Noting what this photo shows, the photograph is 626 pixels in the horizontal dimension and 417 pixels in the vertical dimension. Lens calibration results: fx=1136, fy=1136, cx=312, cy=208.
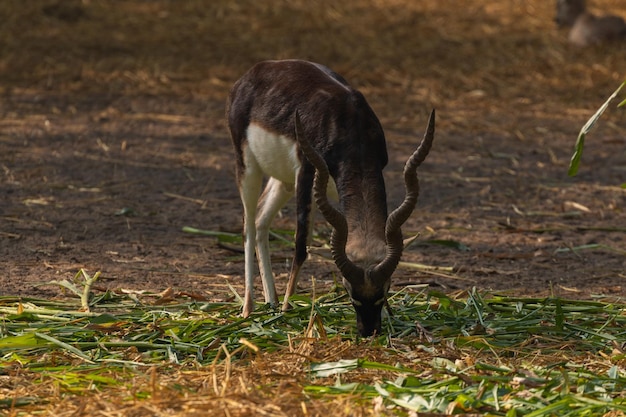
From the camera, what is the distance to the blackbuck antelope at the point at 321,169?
609cm

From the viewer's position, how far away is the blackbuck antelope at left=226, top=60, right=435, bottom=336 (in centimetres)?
609

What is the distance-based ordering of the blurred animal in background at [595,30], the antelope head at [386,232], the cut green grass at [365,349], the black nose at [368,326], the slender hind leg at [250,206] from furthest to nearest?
the blurred animal in background at [595,30]
the slender hind leg at [250,206]
the black nose at [368,326]
the antelope head at [386,232]
the cut green grass at [365,349]

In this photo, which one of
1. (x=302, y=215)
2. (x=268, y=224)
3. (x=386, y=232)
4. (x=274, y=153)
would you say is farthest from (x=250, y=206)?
(x=386, y=232)

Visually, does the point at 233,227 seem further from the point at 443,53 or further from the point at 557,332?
the point at 443,53

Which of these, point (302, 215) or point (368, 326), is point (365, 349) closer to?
point (368, 326)

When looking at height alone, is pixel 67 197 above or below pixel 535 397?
below

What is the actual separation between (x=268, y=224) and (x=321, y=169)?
1612 millimetres

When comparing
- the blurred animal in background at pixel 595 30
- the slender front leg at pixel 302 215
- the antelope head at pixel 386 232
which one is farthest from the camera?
the blurred animal in background at pixel 595 30

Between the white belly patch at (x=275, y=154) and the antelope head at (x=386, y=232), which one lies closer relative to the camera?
the antelope head at (x=386, y=232)

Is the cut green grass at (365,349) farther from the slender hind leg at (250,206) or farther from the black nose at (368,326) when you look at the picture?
the slender hind leg at (250,206)

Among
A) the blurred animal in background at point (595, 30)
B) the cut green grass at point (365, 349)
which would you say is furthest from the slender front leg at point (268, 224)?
the blurred animal in background at point (595, 30)

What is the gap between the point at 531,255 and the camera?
29.6 feet

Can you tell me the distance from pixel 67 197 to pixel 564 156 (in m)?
5.37

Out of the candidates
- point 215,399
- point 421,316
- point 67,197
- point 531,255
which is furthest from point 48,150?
point 215,399
